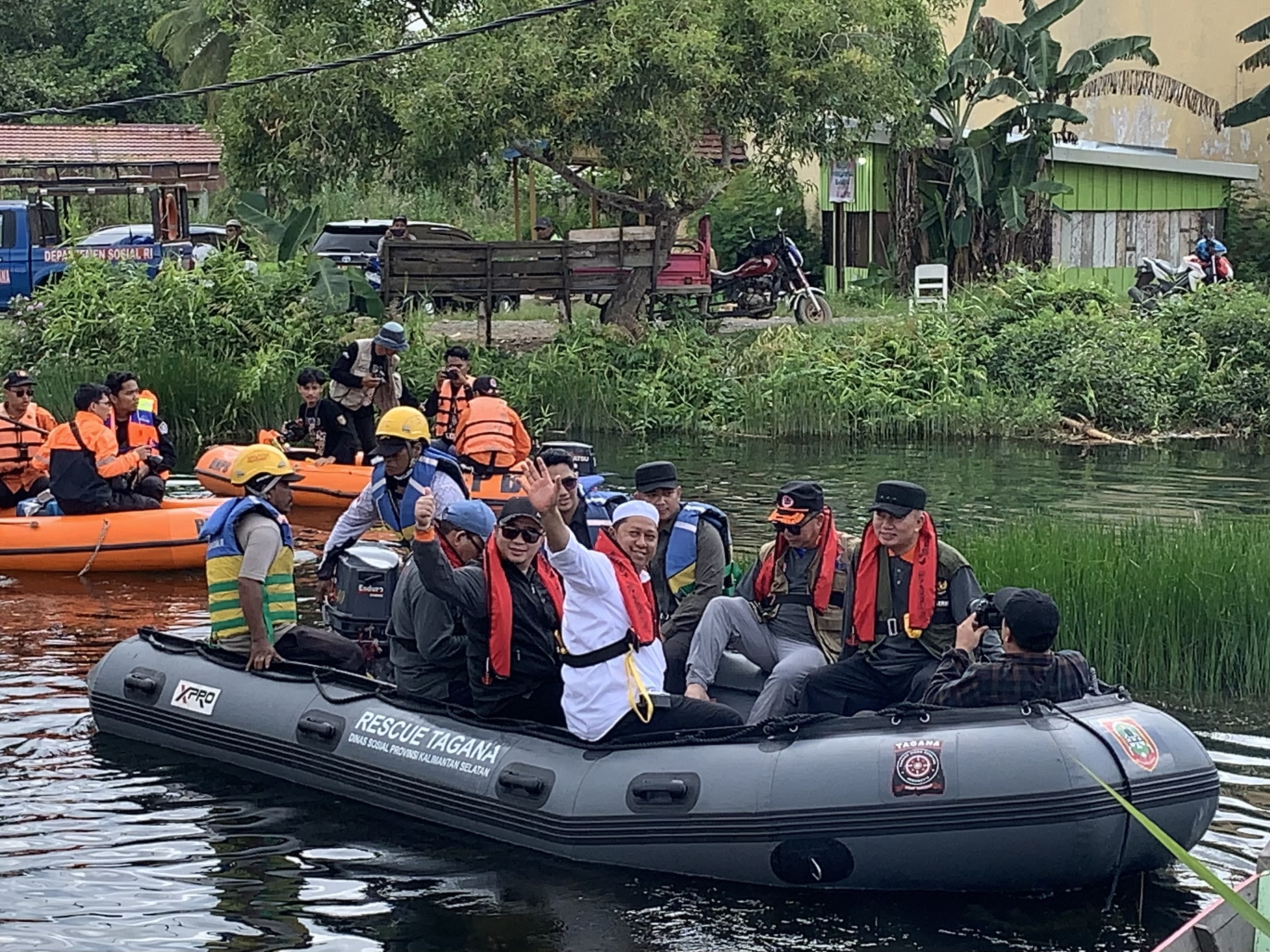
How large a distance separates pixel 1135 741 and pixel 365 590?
4135mm

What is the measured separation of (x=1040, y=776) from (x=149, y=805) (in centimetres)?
409

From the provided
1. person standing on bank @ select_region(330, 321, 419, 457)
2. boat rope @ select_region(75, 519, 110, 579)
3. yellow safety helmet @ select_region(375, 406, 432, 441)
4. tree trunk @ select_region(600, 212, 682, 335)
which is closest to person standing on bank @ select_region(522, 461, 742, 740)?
yellow safety helmet @ select_region(375, 406, 432, 441)

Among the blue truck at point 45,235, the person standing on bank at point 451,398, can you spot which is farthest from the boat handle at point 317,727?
the blue truck at point 45,235

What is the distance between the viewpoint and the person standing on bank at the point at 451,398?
15.4 metres

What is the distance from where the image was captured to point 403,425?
952 cm

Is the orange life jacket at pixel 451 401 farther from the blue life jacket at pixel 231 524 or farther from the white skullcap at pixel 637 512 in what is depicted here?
the white skullcap at pixel 637 512

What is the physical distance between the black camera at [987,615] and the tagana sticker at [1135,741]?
2.14ft

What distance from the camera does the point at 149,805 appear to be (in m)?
8.62

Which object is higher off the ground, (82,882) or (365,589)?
(365,589)

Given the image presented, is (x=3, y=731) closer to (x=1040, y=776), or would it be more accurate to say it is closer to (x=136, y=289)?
(x=1040, y=776)

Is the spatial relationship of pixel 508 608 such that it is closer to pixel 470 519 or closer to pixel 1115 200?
pixel 470 519

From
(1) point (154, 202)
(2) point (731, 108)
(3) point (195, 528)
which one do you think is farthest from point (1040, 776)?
(1) point (154, 202)

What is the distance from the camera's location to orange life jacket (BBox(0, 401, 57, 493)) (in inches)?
545

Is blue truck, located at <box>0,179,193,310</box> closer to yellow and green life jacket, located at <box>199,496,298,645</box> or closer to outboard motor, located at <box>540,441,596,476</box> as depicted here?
outboard motor, located at <box>540,441,596,476</box>
